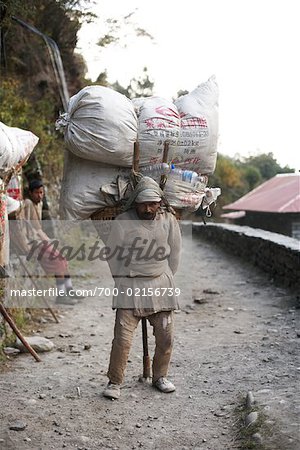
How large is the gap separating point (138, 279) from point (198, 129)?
1181 mm

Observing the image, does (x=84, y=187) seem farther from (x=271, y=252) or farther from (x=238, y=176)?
(x=238, y=176)

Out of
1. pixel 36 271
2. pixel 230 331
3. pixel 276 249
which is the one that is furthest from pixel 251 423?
pixel 276 249

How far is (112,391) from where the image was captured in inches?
158

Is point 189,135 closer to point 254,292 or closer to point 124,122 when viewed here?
point 124,122

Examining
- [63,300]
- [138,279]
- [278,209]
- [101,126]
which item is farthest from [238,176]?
[101,126]

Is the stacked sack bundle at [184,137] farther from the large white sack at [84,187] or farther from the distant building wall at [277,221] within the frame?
the distant building wall at [277,221]

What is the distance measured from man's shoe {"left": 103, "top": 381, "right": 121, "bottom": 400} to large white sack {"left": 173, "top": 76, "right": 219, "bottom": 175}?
1714 mm

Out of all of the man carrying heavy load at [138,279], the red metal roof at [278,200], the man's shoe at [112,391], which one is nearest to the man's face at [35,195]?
the man carrying heavy load at [138,279]

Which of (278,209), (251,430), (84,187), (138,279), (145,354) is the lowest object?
(251,430)

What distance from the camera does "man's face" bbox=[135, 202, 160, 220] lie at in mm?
3855

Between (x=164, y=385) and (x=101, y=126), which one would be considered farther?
(x=164, y=385)

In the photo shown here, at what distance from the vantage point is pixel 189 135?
3.93 m

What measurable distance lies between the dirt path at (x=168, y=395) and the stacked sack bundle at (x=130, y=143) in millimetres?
1386

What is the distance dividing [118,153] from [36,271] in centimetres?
408
